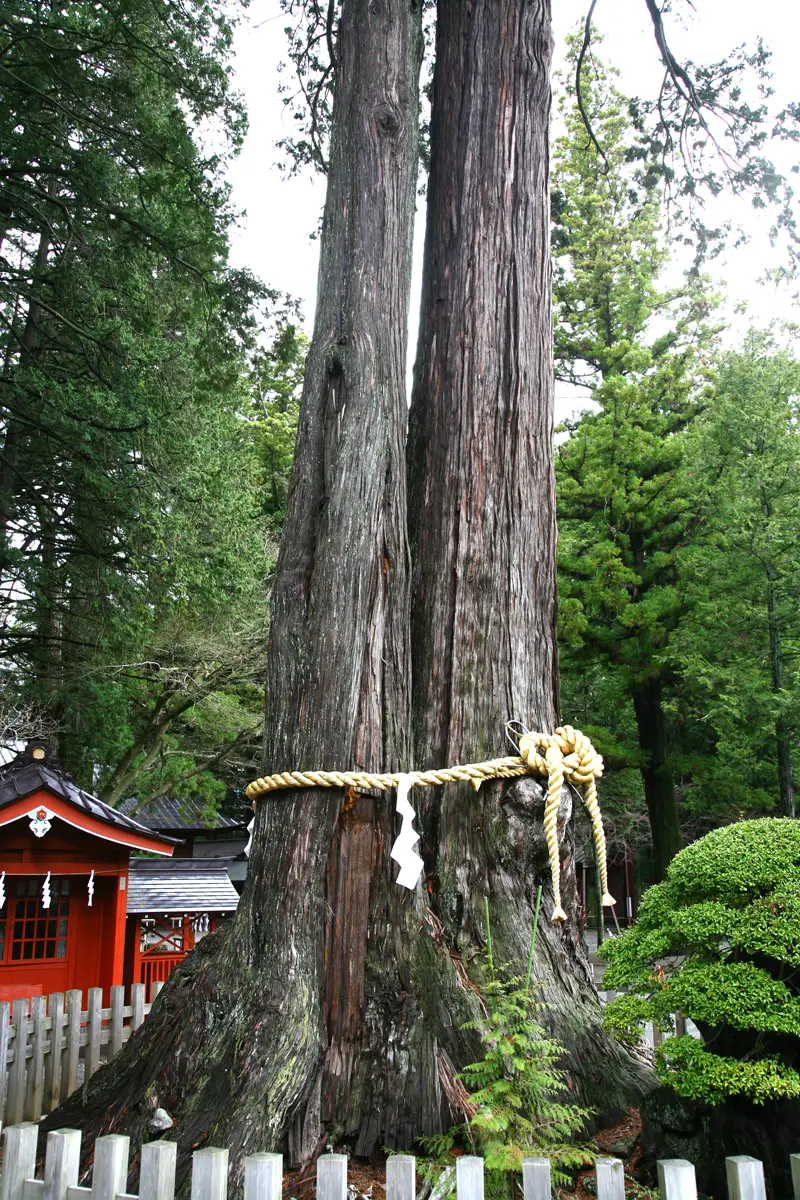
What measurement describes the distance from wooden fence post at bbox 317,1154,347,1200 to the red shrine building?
7.32 metres

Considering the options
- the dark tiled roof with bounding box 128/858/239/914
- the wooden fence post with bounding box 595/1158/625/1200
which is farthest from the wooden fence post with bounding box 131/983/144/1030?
the dark tiled roof with bounding box 128/858/239/914

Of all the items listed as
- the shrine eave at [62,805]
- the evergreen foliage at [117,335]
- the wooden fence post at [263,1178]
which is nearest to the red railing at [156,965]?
the shrine eave at [62,805]

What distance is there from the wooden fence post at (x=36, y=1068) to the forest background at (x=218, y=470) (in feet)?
15.0

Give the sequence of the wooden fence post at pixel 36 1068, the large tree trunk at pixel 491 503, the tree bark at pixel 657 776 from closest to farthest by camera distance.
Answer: the large tree trunk at pixel 491 503 → the wooden fence post at pixel 36 1068 → the tree bark at pixel 657 776

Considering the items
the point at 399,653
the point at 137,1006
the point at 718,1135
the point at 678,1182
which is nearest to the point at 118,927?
the point at 137,1006

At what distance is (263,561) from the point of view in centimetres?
1184

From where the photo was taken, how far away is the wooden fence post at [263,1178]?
2.13 m

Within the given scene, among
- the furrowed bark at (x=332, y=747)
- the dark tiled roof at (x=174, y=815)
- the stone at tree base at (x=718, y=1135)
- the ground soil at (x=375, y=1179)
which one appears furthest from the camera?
the dark tiled roof at (x=174, y=815)

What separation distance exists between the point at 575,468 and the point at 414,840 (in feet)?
45.7

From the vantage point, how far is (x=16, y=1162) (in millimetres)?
2527

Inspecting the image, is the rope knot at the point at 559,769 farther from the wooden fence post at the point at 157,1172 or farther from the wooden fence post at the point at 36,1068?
the wooden fence post at the point at 36,1068

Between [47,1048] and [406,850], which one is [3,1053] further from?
[406,850]

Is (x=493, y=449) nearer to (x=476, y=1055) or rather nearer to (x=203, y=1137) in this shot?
(x=476, y=1055)

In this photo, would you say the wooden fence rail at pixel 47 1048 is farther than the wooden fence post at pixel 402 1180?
Yes
